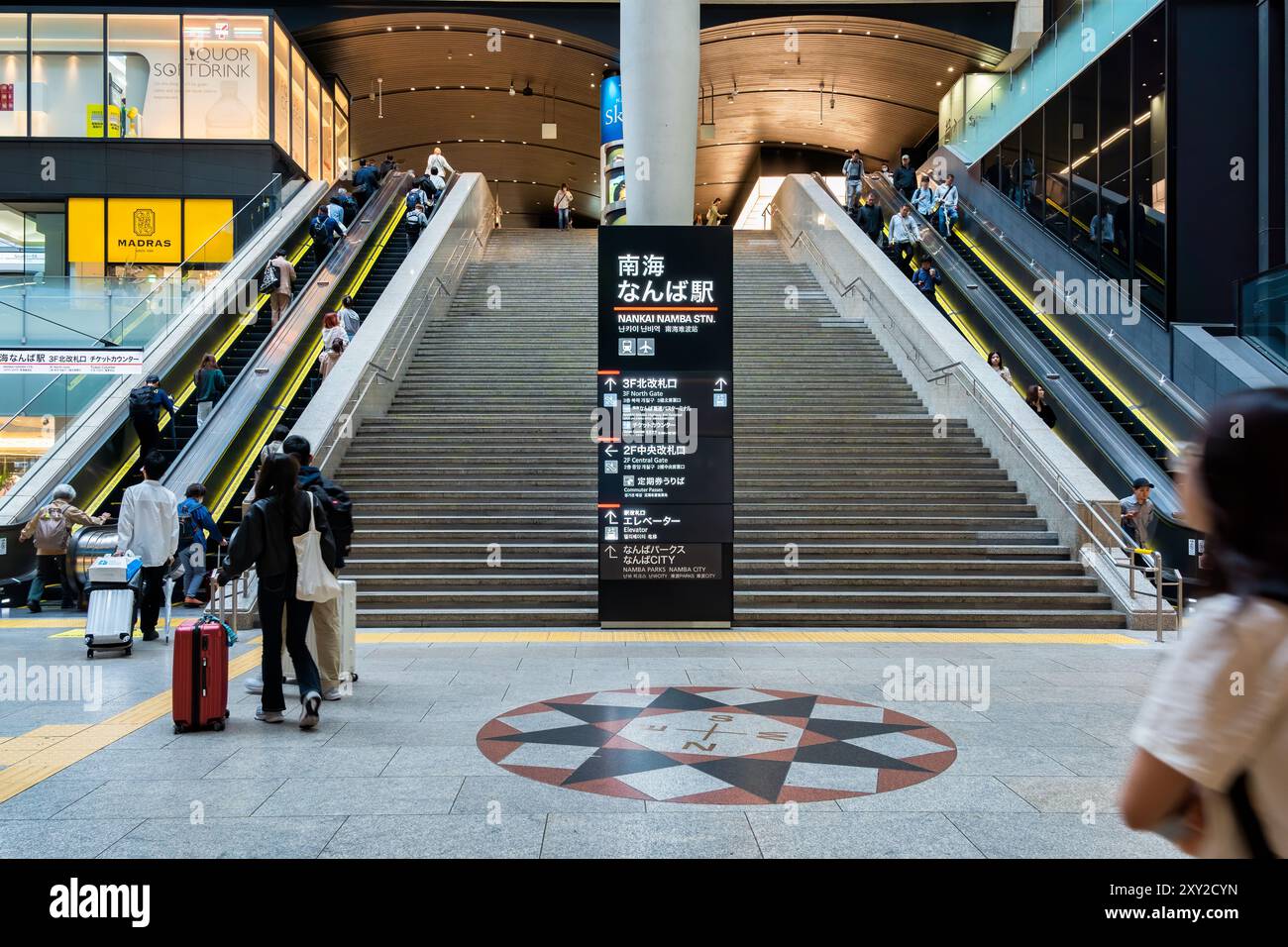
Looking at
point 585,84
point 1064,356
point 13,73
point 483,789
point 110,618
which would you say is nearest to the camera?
point 483,789

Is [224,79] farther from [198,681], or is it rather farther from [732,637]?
[198,681]

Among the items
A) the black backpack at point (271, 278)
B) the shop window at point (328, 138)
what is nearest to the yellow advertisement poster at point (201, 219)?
the shop window at point (328, 138)

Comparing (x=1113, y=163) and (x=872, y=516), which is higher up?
(x=1113, y=163)

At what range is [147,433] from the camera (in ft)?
44.6

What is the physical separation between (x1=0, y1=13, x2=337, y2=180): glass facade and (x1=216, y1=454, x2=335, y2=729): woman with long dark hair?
21.9 meters

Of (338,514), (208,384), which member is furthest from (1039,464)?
(208,384)

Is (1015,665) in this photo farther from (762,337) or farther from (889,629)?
(762,337)

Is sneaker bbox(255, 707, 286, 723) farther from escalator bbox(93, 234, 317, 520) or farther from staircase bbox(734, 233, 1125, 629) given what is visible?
escalator bbox(93, 234, 317, 520)

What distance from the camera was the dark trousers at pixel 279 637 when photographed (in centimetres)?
603

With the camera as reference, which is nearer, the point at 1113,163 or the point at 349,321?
the point at 349,321

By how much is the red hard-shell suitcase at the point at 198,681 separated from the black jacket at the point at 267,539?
428mm

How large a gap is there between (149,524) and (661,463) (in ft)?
16.1

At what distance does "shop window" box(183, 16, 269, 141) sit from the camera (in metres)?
24.9

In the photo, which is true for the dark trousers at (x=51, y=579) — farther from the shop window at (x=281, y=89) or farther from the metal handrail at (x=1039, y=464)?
the shop window at (x=281, y=89)
